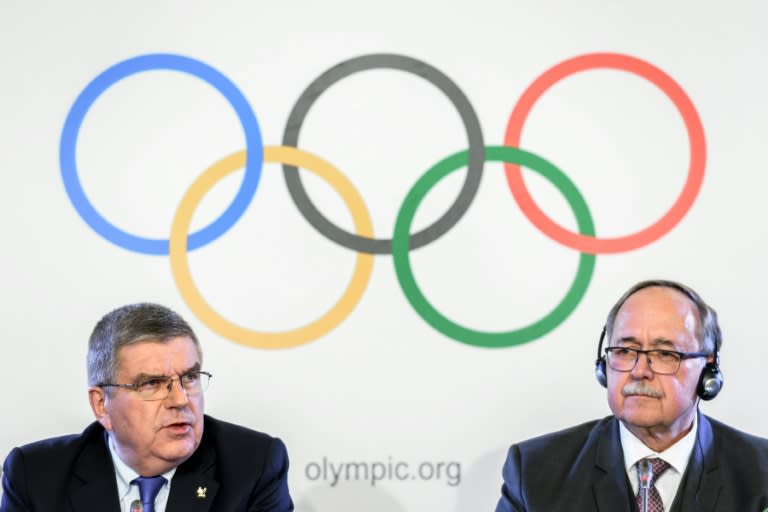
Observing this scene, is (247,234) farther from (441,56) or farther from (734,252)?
(734,252)

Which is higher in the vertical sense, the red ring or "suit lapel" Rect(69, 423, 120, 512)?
the red ring

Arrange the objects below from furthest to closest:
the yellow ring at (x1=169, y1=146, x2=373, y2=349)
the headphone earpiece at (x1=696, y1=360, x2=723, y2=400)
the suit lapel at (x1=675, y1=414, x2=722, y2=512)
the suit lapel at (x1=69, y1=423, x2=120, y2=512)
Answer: the yellow ring at (x1=169, y1=146, x2=373, y2=349)
the suit lapel at (x1=69, y1=423, x2=120, y2=512)
the headphone earpiece at (x1=696, y1=360, x2=723, y2=400)
the suit lapel at (x1=675, y1=414, x2=722, y2=512)

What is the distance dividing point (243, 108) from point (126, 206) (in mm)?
612

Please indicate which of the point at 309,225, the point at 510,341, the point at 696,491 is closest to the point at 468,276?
the point at 510,341

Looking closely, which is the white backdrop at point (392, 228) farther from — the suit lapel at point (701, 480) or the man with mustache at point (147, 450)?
the suit lapel at point (701, 480)

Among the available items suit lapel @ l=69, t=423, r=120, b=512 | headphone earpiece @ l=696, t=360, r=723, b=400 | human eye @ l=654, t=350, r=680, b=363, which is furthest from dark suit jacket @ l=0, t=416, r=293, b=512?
headphone earpiece @ l=696, t=360, r=723, b=400

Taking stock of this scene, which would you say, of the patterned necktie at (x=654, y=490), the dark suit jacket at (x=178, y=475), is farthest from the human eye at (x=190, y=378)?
the patterned necktie at (x=654, y=490)

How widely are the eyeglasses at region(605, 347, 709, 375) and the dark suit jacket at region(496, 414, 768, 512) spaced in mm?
243

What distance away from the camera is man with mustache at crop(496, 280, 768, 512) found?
309cm

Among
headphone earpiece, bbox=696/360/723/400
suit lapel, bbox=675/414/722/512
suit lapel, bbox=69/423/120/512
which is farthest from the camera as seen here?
suit lapel, bbox=69/423/120/512

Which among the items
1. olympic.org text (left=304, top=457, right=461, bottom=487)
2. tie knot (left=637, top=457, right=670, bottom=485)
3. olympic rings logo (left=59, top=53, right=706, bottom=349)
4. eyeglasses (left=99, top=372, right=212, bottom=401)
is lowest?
olympic.org text (left=304, top=457, right=461, bottom=487)

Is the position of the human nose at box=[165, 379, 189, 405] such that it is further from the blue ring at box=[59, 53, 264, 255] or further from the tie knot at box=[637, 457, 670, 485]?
the tie knot at box=[637, 457, 670, 485]

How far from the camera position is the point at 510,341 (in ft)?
13.5

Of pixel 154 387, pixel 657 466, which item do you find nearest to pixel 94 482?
pixel 154 387
